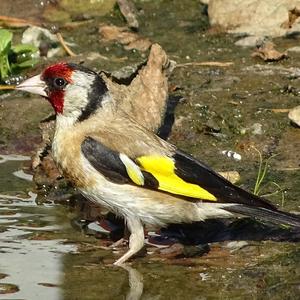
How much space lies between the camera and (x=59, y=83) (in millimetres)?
7555

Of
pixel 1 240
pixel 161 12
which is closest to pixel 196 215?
pixel 1 240

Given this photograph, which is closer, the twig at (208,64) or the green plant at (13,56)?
the green plant at (13,56)

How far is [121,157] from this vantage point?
7.12 m

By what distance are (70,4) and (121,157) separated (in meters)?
5.12

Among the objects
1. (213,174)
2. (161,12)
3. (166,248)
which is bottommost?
(166,248)

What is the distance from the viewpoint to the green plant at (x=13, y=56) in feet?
32.7

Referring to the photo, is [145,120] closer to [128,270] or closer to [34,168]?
[34,168]

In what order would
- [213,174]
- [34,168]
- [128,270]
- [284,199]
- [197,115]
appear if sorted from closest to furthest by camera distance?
[128,270], [213,174], [284,199], [34,168], [197,115]

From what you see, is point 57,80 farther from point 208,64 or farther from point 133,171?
point 208,64

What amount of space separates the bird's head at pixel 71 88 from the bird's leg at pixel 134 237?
835 mm

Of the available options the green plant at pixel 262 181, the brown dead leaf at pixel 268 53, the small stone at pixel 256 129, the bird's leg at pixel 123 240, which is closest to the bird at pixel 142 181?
the bird's leg at pixel 123 240

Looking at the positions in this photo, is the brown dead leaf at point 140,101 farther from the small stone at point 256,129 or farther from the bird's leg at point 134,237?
the bird's leg at point 134,237

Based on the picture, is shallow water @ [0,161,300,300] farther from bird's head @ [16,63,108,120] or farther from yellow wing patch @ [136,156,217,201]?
bird's head @ [16,63,108,120]

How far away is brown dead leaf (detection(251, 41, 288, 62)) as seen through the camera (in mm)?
10195
